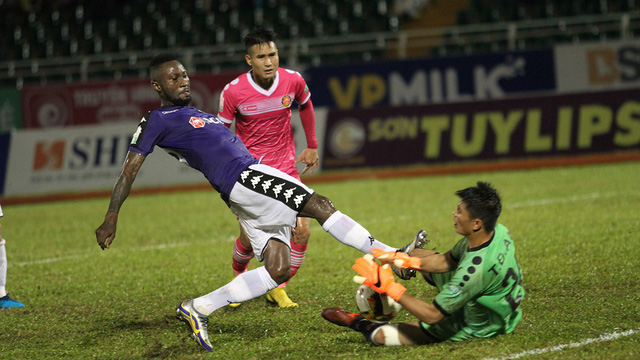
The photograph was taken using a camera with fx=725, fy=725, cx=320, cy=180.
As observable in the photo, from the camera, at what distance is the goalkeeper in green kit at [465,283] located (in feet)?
14.5

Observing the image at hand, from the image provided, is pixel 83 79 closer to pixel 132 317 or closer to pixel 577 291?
pixel 132 317

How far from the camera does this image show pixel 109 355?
16.3ft

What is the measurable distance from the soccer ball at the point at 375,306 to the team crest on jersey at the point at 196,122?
1633 mm

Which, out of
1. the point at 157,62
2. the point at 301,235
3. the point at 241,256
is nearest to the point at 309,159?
the point at 301,235

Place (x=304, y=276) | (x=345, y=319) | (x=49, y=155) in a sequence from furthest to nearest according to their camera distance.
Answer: (x=49, y=155), (x=304, y=276), (x=345, y=319)

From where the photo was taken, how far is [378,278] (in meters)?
4.54

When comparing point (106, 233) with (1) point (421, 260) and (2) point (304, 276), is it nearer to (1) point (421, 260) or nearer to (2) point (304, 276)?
(1) point (421, 260)

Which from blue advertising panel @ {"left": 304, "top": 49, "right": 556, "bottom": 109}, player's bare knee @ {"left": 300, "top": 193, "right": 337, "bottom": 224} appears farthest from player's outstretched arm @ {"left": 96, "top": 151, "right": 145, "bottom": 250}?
blue advertising panel @ {"left": 304, "top": 49, "right": 556, "bottom": 109}

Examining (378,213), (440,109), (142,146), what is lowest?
(378,213)

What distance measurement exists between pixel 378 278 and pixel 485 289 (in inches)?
26.2

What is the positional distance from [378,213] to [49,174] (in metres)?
8.03

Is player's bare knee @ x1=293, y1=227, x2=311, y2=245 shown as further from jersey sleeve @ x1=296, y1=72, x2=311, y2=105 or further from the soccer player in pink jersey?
jersey sleeve @ x1=296, y1=72, x2=311, y2=105

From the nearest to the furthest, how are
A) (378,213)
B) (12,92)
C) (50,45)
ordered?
(378,213) → (12,92) → (50,45)

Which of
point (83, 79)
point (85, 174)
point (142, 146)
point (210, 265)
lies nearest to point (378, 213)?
point (210, 265)
